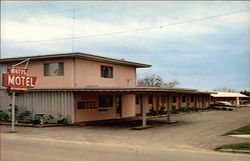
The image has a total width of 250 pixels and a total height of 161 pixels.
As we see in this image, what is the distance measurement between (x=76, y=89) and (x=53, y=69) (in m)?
4.38

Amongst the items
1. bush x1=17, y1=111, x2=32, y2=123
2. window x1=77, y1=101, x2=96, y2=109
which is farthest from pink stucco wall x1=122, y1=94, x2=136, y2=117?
bush x1=17, y1=111, x2=32, y2=123

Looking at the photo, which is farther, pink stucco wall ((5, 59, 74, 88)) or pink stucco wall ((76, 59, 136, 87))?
pink stucco wall ((76, 59, 136, 87))

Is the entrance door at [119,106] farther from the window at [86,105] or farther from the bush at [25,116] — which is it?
the bush at [25,116]

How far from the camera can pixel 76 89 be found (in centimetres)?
2503

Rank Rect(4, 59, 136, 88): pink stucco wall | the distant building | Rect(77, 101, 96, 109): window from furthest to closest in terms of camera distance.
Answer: Rect(4, 59, 136, 88): pink stucco wall < Rect(77, 101, 96, 109): window < the distant building

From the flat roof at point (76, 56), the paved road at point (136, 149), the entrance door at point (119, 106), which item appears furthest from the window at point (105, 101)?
the paved road at point (136, 149)

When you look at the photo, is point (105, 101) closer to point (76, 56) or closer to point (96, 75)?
point (96, 75)

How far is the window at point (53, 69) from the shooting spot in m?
28.0

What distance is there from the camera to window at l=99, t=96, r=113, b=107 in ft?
99.7

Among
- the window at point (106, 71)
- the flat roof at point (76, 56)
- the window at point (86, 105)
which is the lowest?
the window at point (86, 105)

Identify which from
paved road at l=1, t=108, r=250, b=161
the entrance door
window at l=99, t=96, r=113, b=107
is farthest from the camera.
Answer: the entrance door

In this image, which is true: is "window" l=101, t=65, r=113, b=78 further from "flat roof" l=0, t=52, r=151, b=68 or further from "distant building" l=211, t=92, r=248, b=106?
"distant building" l=211, t=92, r=248, b=106

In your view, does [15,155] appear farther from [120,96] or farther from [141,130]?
[120,96]

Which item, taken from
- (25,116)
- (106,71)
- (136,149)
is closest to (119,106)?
(106,71)
